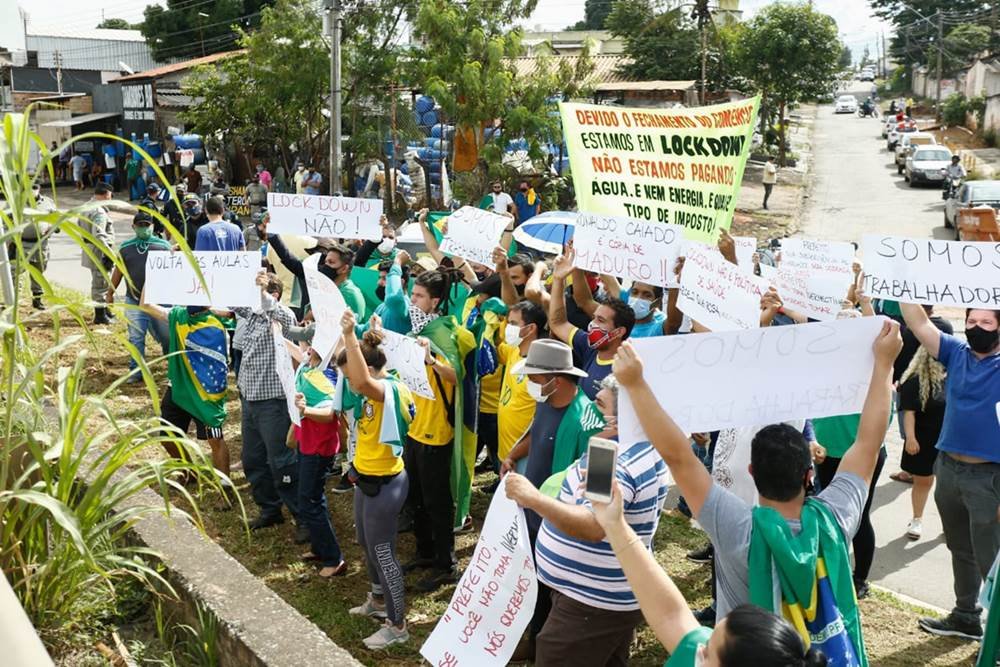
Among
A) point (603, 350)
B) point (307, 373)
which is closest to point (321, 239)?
point (307, 373)

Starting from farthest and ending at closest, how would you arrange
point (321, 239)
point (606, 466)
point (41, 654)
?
A: point (321, 239) < point (606, 466) < point (41, 654)

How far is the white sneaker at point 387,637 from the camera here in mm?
5605

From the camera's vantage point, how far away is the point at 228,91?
1119 inches

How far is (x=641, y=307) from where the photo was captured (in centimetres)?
684

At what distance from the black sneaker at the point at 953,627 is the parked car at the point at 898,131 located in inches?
1692

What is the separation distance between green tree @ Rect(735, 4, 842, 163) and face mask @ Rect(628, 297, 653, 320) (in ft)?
101

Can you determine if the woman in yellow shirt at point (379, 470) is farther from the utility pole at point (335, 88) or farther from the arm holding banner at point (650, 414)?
the utility pole at point (335, 88)

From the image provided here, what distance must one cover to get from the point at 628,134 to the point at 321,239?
3.37 meters

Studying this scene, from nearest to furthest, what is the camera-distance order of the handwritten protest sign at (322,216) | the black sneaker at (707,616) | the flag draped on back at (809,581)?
the flag draped on back at (809,581), the black sneaker at (707,616), the handwritten protest sign at (322,216)

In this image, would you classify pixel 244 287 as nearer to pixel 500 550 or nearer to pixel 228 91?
pixel 500 550

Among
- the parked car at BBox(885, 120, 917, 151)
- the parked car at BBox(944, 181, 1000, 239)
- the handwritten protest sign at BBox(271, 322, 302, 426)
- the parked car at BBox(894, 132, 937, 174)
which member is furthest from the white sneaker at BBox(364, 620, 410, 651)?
the parked car at BBox(885, 120, 917, 151)

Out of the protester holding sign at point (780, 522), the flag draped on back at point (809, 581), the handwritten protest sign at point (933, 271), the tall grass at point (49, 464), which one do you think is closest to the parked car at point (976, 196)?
the handwritten protest sign at point (933, 271)

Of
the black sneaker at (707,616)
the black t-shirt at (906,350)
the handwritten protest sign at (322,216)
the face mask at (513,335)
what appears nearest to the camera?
the black sneaker at (707,616)

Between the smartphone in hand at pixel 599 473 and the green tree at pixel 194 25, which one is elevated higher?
the green tree at pixel 194 25
